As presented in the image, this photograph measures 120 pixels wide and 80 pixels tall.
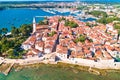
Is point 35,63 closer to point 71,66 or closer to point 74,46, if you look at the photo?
point 71,66

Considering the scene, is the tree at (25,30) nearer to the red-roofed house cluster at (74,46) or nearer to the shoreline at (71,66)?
the red-roofed house cluster at (74,46)

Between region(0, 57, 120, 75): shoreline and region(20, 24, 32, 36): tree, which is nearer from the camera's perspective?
region(0, 57, 120, 75): shoreline

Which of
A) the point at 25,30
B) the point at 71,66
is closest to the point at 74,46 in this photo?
the point at 71,66

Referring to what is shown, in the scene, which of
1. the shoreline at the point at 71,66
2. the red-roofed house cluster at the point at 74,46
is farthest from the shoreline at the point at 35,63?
the red-roofed house cluster at the point at 74,46

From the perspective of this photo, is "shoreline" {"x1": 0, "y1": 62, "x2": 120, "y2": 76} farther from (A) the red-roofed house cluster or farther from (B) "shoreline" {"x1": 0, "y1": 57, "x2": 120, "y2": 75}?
(A) the red-roofed house cluster

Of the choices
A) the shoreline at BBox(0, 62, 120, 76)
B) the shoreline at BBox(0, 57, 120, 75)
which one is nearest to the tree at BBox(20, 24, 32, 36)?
the shoreline at BBox(0, 57, 120, 75)

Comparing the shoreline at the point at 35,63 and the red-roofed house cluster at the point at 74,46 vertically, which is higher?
the red-roofed house cluster at the point at 74,46

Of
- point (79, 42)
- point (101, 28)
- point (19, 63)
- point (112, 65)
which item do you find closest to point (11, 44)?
point (19, 63)

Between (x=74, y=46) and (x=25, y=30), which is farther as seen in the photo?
(x=25, y=30)

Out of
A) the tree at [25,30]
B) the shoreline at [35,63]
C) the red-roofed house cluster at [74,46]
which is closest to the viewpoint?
the shoreline at [35,63]

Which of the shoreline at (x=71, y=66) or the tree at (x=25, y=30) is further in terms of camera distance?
the tree at (x=25, y=30)

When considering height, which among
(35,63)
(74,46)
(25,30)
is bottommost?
(35,63)

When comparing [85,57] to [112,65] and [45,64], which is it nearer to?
[112,65]
